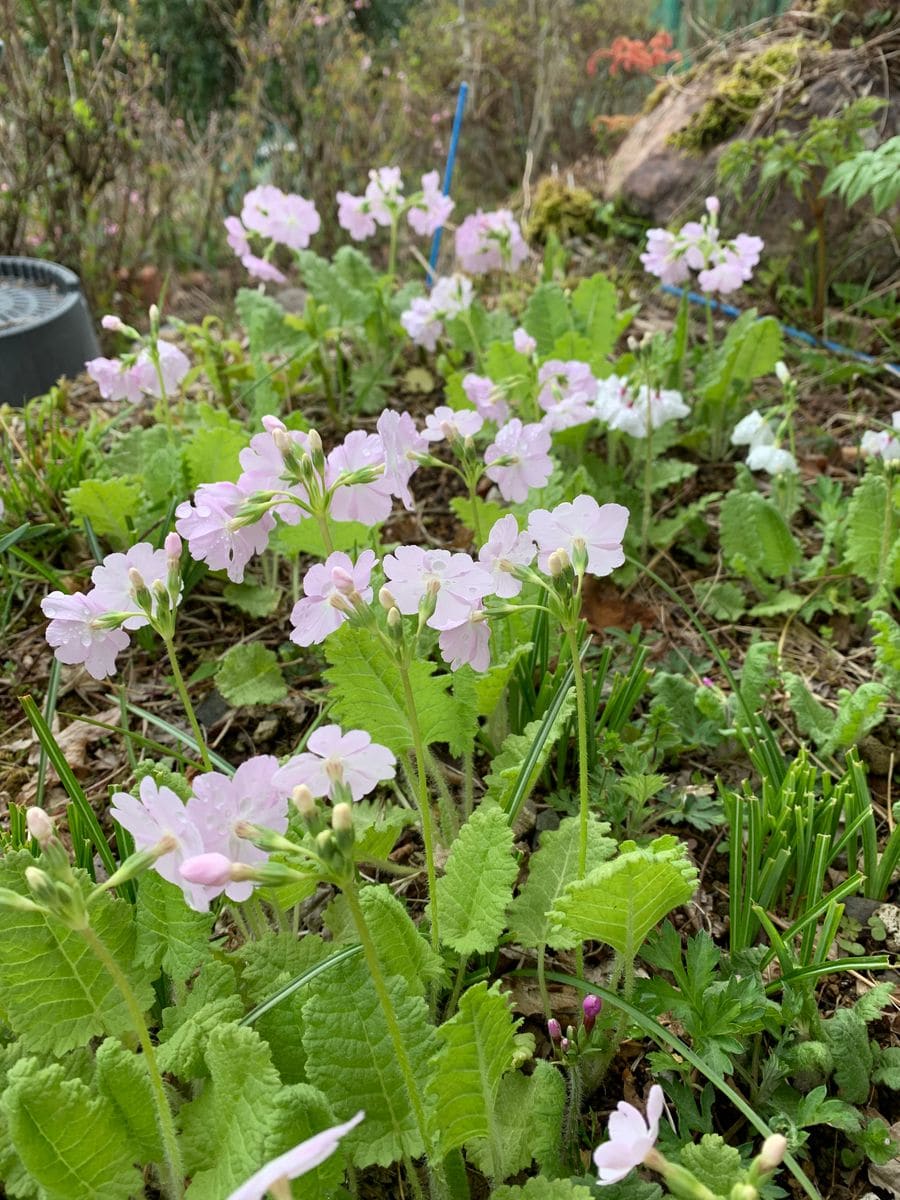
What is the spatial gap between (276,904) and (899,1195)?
863 millimetres

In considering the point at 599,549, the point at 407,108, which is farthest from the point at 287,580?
the point at 407,108

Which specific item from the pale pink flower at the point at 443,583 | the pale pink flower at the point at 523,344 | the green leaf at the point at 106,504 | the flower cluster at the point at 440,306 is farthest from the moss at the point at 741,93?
the pale pink flower at the point at 443,583

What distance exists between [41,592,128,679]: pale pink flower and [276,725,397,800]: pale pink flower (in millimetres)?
423

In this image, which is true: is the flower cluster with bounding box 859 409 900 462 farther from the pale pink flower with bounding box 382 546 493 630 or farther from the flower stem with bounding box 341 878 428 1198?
the flower stem with bounding box 341 878 428 1198

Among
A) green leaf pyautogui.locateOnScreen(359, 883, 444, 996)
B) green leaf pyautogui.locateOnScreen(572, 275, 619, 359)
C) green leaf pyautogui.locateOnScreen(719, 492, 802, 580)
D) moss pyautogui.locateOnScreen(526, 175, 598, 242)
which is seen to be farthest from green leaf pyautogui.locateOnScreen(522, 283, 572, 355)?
green leaf pyautogui.locateOnScreen(359, 883, 444, 996)

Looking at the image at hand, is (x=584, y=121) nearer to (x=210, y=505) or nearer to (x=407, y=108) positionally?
(x=407, y=108)

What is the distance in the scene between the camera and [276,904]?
1.30 meters

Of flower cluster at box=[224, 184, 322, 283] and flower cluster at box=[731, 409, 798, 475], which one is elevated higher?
flower cluster at box=[224, 184, 322, 283]

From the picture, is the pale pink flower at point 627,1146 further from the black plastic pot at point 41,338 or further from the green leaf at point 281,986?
the black plastic pot at point 41,338

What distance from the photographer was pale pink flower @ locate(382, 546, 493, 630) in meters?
1.16

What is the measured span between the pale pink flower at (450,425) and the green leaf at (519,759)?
1.58ft

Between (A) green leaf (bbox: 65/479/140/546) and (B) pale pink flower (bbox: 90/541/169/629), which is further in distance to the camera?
(A) green leaf (bbox: 65/479/140/546)

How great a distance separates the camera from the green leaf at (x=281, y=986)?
1.16 meters

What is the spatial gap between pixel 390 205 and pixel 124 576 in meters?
2.06
